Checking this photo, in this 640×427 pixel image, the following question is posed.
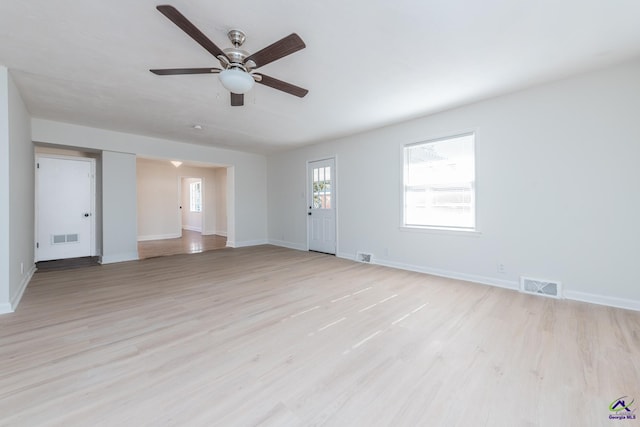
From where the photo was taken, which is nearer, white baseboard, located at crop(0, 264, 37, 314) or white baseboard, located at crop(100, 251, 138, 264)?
white baseboard, located at crop(0, 264, 37, 314)

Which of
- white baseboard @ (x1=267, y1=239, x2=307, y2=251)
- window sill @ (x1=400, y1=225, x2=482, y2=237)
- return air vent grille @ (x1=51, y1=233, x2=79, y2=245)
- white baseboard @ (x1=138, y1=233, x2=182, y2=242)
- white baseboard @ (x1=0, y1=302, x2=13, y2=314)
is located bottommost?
white baseboard @ (x1=0, y1=302, x2=13, y2=314)

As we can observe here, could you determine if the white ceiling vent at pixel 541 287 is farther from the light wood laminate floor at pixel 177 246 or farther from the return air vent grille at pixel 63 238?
the return air vent grille at pixel 63 238

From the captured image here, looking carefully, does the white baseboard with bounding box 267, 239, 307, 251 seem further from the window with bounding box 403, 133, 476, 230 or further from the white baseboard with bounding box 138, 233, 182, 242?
the white baseboard with bounding box 138, 233, 182, 242

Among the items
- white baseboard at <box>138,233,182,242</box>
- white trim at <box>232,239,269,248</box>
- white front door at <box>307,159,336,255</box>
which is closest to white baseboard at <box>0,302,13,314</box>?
white trim at <box>232,239,269,248</box>

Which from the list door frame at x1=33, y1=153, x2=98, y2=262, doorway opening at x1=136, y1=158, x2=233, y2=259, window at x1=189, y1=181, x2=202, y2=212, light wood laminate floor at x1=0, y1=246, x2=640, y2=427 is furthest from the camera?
window at x1=189, y1=181, x2=202, y2=212

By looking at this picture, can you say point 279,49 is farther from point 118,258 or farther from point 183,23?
point 118,258

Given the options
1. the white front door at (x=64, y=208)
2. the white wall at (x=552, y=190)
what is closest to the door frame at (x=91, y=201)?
the white front door at (x=64, y=208)

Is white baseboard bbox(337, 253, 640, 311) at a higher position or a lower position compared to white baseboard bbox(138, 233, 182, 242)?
lower

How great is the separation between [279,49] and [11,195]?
3.34 metres

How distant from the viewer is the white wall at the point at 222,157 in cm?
461

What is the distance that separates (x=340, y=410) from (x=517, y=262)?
3.18 m

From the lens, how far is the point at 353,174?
5.31 metres

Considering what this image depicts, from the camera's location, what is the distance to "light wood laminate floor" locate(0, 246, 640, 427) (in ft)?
4.67

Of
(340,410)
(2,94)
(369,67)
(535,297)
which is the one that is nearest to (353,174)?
(369,67)
